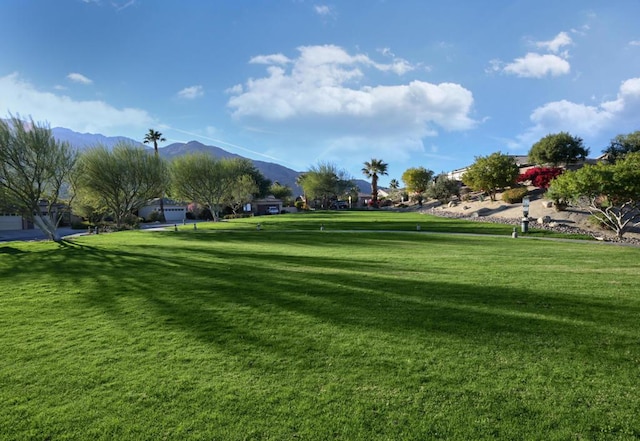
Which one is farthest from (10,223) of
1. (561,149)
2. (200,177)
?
(561,149)

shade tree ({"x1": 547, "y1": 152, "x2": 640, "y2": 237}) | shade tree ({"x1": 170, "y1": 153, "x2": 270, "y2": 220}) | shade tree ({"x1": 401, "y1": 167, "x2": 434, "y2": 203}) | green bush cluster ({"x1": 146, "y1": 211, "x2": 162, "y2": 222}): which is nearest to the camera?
shade tree ({"x1": 547, "y1": 152, "x2": 640, "y2": 237})

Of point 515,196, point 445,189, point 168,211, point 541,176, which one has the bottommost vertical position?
point 515,196

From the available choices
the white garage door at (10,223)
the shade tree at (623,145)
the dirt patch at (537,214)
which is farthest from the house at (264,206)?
the shade tree at (623,145)

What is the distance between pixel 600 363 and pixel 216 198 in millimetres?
43177

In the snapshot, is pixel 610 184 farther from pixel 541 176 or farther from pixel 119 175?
pixel 119 175

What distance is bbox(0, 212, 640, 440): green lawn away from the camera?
3061mm

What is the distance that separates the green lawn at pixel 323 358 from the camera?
10.0ft

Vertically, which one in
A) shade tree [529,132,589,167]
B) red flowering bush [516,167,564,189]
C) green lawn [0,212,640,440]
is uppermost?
shade tree [529,132,589,167]

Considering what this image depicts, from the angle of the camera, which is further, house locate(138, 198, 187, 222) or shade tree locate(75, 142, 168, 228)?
house locate(138, 198, 187, 222)

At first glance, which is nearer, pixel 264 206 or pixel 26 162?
pixel 26 162

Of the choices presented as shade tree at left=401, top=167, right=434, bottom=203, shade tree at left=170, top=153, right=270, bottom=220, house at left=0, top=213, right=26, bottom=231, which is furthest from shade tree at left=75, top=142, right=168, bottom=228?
shade tree at left=401, top=167, right=434, bottom=203

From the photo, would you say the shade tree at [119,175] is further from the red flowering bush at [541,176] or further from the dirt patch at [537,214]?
the red flowering bush at [541,176]

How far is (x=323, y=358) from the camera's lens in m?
4.27

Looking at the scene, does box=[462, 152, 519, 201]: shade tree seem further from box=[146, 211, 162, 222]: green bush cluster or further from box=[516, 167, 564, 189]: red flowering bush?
box=[146, 211, 162, 222]: green bush cluster
